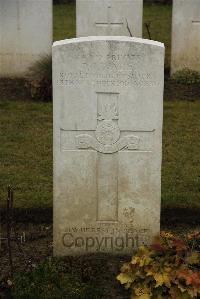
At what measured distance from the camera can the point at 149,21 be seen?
16984 mm

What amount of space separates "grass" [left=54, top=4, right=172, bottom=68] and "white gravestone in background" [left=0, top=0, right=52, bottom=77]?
2470 millimetres

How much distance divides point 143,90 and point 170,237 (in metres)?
1.04

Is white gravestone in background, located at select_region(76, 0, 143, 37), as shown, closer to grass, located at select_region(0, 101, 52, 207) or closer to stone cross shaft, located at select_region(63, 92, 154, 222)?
grass, located at select_region(0, 101, 52, 207)

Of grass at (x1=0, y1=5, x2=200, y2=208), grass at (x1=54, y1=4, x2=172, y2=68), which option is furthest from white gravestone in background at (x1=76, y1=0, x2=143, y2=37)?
grass at (x1=54, y1=4, x2=172, y2=68)

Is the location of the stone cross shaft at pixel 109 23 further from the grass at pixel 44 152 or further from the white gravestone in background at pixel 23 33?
the grass at pixel 44 152

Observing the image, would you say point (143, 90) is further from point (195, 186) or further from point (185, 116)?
point (185, 116)

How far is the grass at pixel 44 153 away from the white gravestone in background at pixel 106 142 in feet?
4.03

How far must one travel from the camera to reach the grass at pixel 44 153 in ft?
22.5

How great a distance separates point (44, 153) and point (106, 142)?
300 cm

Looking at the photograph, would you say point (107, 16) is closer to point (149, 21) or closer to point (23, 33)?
point (23, 33)

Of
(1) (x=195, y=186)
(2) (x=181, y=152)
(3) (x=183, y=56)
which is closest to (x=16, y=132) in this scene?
(2) (x=181, y=152)

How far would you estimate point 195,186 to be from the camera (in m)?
7.14

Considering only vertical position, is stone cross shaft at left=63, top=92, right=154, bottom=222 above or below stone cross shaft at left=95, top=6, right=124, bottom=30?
below

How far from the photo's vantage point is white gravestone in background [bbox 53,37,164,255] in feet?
16.8
